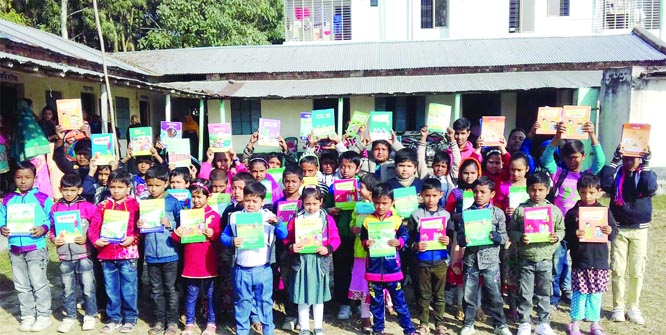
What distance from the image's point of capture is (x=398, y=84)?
12.9 m

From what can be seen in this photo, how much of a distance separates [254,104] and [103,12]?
8.66 meters

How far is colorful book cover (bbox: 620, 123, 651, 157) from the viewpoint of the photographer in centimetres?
392

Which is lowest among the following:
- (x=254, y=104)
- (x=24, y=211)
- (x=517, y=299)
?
(x=517, y=299)

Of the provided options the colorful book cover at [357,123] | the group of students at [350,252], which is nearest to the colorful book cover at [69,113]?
the group of students at [350,252]

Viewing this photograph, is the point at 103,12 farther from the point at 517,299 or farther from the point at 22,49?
the point at 517,299

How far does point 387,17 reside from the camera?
18.4 m

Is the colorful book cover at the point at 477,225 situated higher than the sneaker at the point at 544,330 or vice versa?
the colorful book cover at the point at 477,225

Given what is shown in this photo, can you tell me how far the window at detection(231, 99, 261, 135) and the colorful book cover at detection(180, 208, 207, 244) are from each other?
35.8 feet

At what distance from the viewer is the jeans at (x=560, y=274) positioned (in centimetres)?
419

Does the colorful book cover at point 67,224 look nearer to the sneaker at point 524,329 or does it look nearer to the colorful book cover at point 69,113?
the colorful book cover at point 69,113

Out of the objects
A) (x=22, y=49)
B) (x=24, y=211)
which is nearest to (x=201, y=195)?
(x=24, y=211)

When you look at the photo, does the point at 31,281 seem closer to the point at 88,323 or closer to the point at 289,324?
the point at 88,323

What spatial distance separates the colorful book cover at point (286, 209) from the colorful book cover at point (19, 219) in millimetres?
2005

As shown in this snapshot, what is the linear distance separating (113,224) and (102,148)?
4.34 feet
